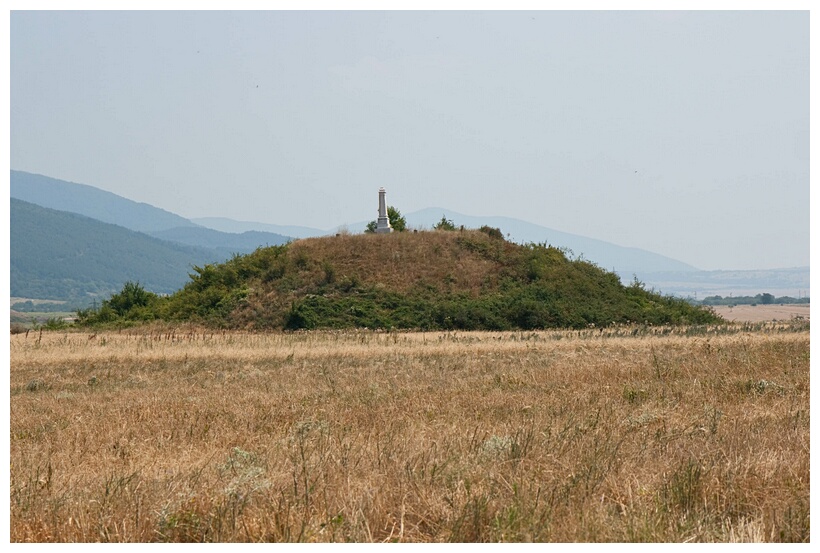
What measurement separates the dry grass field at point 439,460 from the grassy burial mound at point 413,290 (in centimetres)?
3199

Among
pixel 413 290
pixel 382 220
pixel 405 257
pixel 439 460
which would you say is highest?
pixel 382 220

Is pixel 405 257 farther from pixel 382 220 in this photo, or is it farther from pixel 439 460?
pixel 439 460

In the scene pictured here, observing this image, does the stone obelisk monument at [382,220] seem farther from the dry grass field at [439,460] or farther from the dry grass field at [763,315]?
the dry grass field at [439,460]

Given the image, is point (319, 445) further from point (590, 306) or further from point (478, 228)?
point (478, 228)

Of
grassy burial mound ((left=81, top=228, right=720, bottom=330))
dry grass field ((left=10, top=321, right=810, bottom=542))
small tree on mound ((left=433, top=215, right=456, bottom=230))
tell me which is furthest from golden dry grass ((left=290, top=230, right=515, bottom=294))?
dry grass field ((left=10, top=321, right=810, bottom=542))

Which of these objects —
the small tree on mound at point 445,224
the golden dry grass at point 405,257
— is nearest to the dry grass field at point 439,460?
the golden dry grass at point 405,257

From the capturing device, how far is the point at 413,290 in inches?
2053

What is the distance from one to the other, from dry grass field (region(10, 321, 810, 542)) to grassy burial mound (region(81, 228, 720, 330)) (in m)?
32.0

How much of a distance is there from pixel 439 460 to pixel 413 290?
45.0m

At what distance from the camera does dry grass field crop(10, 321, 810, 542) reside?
5.59 meters

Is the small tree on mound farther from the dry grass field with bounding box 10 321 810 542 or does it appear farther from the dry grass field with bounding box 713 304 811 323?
the dry grass field with bounding box 10 321 810 542

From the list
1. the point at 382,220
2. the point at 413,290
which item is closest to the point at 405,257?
the point at 413,290

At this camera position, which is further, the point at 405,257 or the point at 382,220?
the point at 382,220
